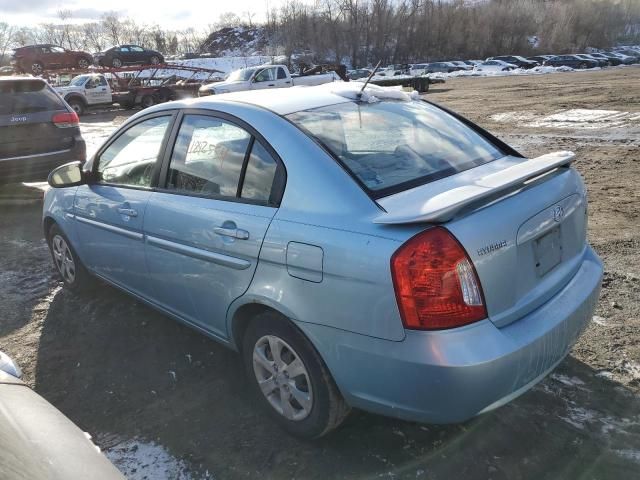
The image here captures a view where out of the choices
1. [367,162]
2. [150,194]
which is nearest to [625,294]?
[367,162]

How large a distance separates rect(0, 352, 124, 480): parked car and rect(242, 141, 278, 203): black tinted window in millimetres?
1289

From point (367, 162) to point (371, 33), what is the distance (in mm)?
78983

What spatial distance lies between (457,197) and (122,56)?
35700mm

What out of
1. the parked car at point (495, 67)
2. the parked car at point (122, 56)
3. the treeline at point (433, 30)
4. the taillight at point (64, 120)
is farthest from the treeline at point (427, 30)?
the taillight at point (64, 120)

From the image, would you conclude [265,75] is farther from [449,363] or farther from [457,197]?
[449,363]

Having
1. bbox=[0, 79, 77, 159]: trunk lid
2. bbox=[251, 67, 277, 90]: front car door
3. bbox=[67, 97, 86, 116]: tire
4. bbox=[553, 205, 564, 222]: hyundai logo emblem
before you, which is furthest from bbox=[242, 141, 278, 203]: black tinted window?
bbox=[67, 97, 86, 116]: tire

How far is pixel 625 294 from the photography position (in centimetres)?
379

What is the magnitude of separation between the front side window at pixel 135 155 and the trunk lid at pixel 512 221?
Result: 5.91 ft

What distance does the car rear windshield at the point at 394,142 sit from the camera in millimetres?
2482

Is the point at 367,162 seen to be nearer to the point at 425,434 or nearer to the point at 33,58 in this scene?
the point at 425,434

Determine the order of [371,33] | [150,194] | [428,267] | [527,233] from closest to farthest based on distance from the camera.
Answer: [428,267] → [527,233] → [150,194] → [371,33]

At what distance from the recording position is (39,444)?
1.60 metres

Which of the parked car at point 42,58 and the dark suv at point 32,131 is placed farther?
the parked car at point 42,58

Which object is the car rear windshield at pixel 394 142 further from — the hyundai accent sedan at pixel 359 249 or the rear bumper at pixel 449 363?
the rear bumper at pixel 449 363
